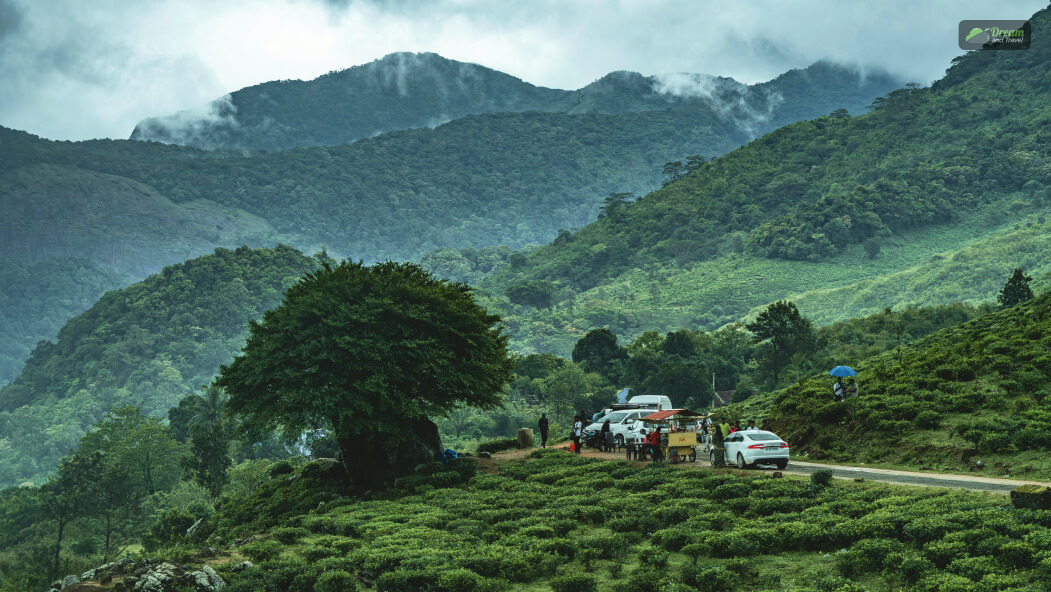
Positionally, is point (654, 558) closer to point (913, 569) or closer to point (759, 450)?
point (913, 569)

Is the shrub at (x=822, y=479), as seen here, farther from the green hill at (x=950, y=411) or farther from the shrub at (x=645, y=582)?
the shrub at (x=645, y=582)

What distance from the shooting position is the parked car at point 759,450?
106 ft

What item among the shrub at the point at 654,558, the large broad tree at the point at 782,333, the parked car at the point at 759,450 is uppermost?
the large broad tree at the point at 782,333

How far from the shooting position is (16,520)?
103 m

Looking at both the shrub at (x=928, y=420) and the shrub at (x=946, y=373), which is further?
the shrub at (x=946, y=373)

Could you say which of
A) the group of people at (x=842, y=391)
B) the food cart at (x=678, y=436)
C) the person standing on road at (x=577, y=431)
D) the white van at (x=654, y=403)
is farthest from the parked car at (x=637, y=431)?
the white van at (x=654, y=403)

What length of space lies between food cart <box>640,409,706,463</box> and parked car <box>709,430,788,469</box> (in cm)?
284

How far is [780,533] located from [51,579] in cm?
7479

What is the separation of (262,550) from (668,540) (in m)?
12.6

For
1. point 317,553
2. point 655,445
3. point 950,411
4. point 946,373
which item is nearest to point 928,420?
point 950,411

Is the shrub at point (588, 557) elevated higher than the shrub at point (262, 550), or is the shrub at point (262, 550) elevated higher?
the shrub at point (588, 557)

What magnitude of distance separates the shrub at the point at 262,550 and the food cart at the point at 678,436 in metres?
17.1

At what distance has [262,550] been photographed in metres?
25.7

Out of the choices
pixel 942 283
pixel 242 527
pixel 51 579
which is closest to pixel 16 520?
pixel 51 579
